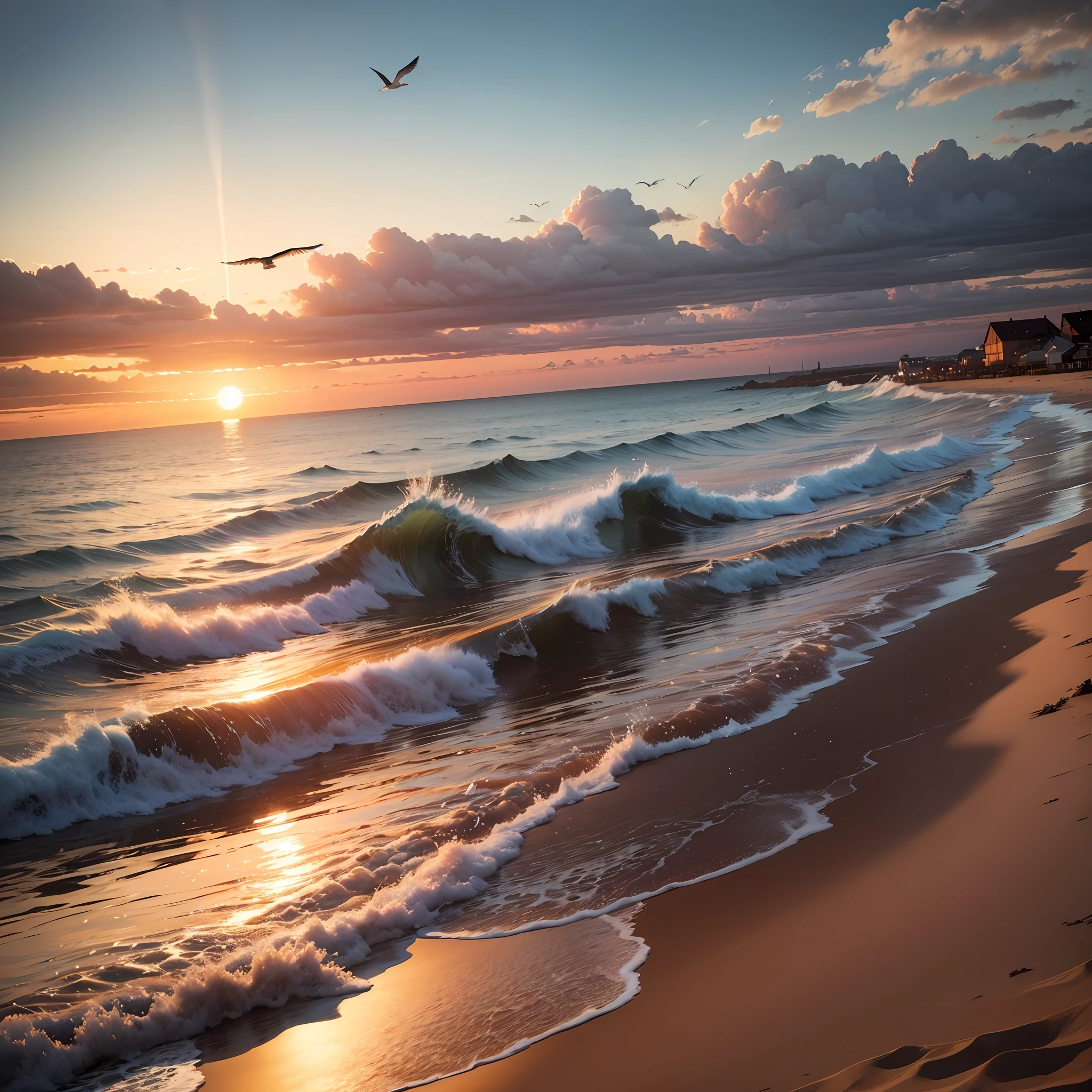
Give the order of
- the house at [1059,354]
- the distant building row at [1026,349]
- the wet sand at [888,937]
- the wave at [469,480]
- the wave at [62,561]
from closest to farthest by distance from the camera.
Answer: the wet sand at [888,937] < the wave at [62,561] < the wave at [469,480] < the house at [1059,354] < the distant building row at [1026,349]

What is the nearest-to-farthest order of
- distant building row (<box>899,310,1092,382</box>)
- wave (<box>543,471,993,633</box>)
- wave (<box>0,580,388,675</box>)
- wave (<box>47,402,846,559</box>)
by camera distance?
wave (<box>543,471,993,633</box>)
wave (<box>0,580,388,675</box>)
wave (<box>47,402,846,559</box>)
distant building row (<box>899,310,1092,382</box>)

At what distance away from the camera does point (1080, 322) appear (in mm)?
82438

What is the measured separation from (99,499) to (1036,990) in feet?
170

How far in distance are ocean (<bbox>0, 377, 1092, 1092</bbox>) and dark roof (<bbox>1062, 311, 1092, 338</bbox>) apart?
6867 cm

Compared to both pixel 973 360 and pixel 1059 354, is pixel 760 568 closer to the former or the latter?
pixel 1059 354

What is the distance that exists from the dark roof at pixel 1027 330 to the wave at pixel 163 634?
9386 centimetres

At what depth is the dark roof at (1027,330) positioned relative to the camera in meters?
86.2

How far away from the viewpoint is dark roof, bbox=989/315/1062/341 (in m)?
86.2

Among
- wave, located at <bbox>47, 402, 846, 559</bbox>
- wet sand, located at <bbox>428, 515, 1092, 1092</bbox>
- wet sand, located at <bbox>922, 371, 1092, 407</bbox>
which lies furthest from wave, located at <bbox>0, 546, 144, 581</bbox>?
wet sand, located at <bbox>922, 371, 1092, 407</bbox>

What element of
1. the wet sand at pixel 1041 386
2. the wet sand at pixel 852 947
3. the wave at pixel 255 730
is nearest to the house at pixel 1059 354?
the wet sand at pixel 1041 386

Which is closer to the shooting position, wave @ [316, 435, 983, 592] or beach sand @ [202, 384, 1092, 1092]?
beach sand @ [202, 384, 1092, 1092]

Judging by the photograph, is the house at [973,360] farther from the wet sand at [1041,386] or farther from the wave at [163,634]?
the wave at [163,634]

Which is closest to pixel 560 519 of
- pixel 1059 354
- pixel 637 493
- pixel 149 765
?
pixel 637 493

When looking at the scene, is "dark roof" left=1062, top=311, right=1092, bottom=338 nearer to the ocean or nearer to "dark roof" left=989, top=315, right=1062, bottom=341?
"dark roof" left=989, top=315, right=1062, bottom=341
